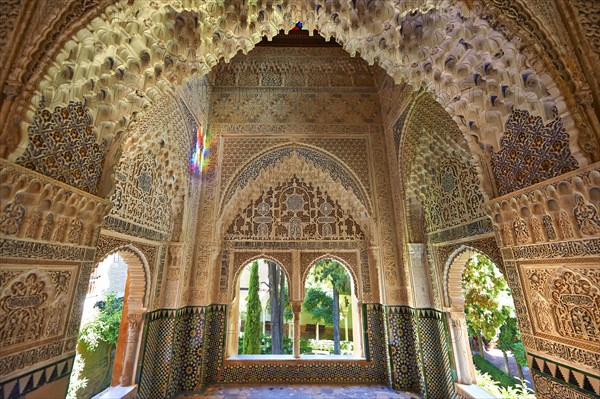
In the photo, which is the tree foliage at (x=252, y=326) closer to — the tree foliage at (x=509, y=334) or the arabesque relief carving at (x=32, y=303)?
the arabesque relief carving at (x=32, y=303)

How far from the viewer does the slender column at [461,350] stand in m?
3.55

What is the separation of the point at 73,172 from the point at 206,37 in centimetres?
164

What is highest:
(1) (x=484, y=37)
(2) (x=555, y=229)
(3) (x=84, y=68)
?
(1) (x=484, y=37)

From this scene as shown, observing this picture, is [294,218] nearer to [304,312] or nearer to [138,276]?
[138,276]

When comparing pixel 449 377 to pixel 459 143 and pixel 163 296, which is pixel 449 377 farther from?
pixel 163 296

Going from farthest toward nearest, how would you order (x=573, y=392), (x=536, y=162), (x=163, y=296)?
(x=163, y=296) < (x=536, y=162) < (x=573, y=392)

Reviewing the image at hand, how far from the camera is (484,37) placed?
1.97m

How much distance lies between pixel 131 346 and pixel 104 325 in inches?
184

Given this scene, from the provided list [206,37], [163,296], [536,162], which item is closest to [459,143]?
[536,162]

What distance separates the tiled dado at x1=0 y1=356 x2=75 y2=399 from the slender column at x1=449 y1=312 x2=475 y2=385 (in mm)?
4331

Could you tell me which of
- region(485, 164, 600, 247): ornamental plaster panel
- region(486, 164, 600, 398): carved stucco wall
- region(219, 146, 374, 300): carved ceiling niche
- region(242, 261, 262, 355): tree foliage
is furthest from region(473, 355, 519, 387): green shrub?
region(485, 164, 600, 247): ornamental plaster panel

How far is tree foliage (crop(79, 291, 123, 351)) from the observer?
6402 mm

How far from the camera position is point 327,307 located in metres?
11.5

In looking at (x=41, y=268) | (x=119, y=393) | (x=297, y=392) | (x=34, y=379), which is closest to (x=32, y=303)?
(x=41, y=268)
